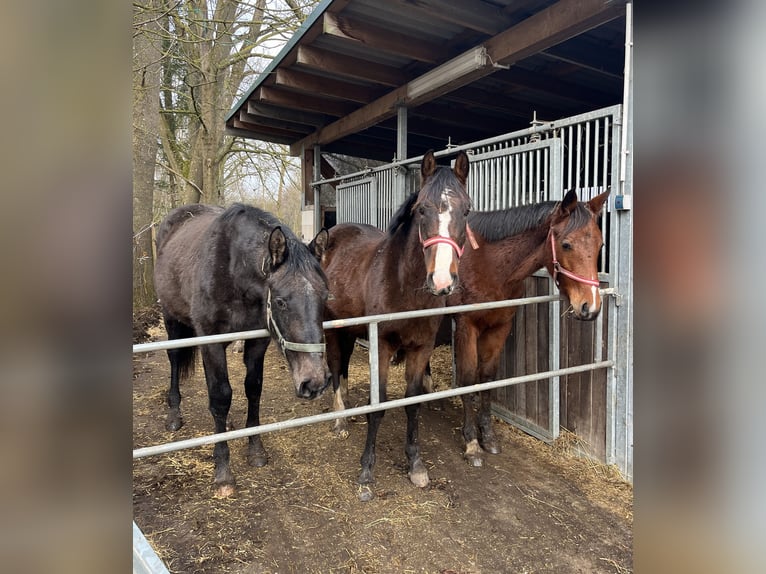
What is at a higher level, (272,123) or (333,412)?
(272,123)

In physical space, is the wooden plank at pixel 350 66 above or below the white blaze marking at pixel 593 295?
above

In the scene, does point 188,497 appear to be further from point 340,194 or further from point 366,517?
point 340,194

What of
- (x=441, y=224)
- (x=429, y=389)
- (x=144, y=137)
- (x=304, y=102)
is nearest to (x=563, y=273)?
(x=441, y=224)

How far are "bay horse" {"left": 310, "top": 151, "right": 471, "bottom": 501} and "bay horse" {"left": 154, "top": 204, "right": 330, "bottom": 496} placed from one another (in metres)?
0.31

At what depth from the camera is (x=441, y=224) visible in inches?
84.9

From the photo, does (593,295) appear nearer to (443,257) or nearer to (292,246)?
(443,257)

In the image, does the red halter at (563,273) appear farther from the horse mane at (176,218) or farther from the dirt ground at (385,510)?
the horse mane at (176,218)

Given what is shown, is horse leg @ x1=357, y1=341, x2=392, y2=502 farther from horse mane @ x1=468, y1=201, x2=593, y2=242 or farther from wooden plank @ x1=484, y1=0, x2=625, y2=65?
wooden plank @ x1=484, y1=0, x2=625, y2=65

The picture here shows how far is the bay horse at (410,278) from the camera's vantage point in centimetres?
216

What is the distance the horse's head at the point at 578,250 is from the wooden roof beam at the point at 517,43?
140 centimetres

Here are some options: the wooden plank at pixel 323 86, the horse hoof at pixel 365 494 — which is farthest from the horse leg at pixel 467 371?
the wooden plank at pixel 323 86

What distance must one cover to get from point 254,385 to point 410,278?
1.21m
